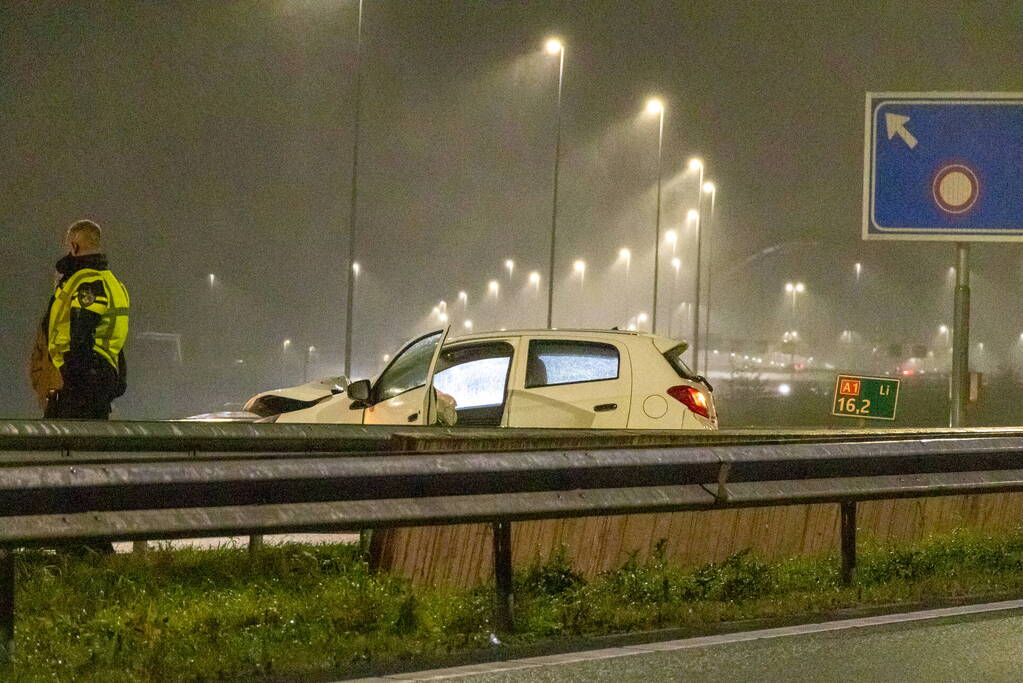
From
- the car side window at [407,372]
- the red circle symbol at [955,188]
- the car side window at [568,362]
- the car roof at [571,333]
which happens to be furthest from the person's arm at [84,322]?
the red circle symbol at [955,188]

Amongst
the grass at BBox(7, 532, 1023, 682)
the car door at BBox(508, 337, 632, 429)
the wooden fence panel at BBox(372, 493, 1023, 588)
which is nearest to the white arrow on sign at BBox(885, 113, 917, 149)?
the car door at BBox(508, 337, 632, 429)

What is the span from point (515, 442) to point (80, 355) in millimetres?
2476

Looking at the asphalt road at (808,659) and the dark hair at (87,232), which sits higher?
the dark hair at (87,232)

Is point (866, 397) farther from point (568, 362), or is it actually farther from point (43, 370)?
point (43, 370)

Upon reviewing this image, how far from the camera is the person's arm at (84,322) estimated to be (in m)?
9.15

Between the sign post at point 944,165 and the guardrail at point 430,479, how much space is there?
30.1 feet

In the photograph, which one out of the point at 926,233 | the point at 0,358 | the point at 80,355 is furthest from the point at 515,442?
the point at 0,358

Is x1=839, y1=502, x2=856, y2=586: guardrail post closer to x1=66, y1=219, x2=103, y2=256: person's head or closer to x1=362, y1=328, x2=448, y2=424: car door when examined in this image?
x1=362, y1=328, x2=448, y2=424: car door

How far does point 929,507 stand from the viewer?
10.7m

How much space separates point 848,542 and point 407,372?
4.12m

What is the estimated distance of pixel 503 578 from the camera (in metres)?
7.01

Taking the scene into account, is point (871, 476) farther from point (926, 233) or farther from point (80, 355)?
point (926, 233)

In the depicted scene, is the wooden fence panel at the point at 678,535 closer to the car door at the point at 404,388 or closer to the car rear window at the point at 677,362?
the car door at the point at 404,388

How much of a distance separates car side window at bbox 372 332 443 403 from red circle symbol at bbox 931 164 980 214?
851cm
